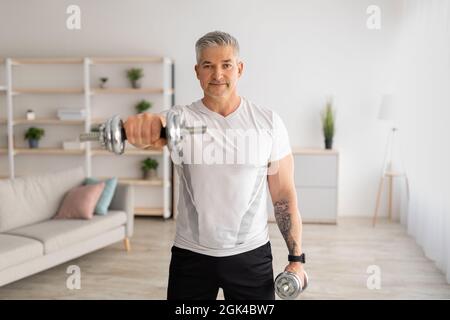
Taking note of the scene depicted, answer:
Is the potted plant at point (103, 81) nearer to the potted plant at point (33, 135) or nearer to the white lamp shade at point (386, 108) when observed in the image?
the potted plant at point (33, 135)

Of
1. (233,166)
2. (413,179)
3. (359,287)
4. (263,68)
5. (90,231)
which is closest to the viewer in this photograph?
(233,166)

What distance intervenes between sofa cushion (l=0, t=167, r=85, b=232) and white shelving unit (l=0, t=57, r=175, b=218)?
1355 mm

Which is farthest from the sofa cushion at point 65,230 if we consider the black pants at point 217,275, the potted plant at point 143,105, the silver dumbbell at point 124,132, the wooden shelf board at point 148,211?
the silver dumbbell at point 124,132

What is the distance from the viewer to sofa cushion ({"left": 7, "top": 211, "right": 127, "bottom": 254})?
137 inches

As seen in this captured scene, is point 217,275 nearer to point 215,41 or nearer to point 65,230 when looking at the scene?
point 215,41

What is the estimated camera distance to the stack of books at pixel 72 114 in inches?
217

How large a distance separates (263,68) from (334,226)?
67.1 inches

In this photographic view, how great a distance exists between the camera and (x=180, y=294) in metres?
1.44

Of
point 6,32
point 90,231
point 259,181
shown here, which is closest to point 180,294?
point 259,181

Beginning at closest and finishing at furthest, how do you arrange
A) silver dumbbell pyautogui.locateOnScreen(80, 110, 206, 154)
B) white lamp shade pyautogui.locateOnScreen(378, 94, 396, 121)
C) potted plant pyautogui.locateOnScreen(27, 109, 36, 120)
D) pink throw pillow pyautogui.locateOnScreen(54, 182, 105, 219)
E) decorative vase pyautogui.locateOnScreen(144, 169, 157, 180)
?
silver dumbbell pyautogui.locateOnScreen(80, 110, 206, 154) < pink throw pillow pyautogui.locateOnScreen(54, 182, 105, 219) < white lamp shade pyautogui.locateOnScreen(378, 94, 396, 121) < decorative vase pyautogui.locateOnScreen(144, 169, 157, 180) < potted plant pyautogui.locateOnScreen(27, 109, 36, 120)

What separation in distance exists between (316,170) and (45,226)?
2.61 metres

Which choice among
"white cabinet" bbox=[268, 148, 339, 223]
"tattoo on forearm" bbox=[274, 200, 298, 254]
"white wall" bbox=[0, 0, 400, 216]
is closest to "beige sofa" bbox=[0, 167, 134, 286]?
"white cabinet" bbox=[268, 148, 339, 223]

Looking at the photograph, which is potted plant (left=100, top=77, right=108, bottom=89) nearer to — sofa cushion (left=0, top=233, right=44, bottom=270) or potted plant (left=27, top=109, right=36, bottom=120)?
potted plant (left=27, top=109, right=36, bottom=120)
